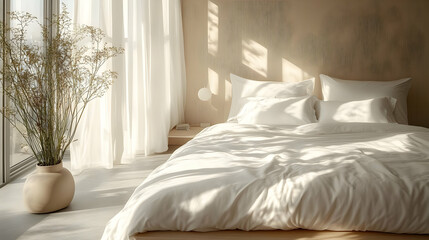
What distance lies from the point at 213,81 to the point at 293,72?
3.23ft

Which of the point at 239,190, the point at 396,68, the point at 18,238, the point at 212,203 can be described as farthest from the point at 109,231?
the point at 396,68

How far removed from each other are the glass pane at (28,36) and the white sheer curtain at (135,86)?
0.61 metres

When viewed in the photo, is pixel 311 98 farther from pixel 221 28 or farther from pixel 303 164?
pixel 303 164

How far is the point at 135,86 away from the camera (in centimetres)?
451

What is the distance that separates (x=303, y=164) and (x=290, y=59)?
9.28 ft

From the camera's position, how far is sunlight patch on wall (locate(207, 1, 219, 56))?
4.88 m

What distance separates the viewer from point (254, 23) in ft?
15.9

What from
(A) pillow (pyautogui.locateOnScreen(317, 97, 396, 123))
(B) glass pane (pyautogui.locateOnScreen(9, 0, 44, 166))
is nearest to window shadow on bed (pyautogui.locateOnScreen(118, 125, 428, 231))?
(A) pillow (pyautogui.locateOnScreen(317, 97, 396, 123))

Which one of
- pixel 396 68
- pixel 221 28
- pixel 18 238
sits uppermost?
pixel 221 28

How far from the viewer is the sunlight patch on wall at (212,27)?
488 centimetres

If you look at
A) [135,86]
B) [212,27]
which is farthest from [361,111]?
[135,86]

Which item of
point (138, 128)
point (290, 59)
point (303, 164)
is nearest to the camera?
point (303, 164)

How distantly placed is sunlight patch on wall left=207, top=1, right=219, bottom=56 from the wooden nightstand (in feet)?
3.39

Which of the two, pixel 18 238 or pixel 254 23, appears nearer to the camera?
pixel 18 238
